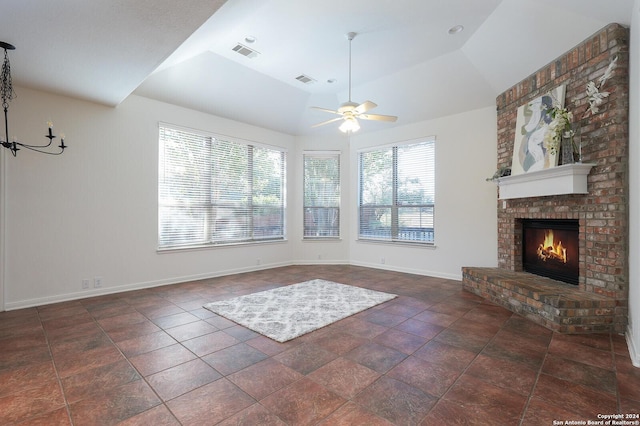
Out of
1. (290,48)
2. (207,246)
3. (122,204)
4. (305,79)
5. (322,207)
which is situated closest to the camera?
(290,48)

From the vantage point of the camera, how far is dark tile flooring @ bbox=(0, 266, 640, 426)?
181 centimetres

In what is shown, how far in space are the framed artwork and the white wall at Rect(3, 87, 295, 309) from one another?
5193 millimetres

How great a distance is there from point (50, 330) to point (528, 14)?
6193 millimetres

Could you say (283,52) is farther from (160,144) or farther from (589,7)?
(589,7)

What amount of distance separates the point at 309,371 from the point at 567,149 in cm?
361

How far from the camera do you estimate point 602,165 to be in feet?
10.3

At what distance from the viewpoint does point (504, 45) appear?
389 cm

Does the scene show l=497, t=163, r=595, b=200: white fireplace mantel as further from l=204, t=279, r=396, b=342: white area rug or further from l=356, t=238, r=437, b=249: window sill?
l=204, t=279, r=396, b=342: white area rug

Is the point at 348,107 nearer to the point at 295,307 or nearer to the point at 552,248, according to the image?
the point at 295,307

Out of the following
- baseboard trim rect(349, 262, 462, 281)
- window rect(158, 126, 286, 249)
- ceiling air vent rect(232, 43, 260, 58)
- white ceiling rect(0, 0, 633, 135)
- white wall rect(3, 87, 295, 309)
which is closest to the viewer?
white ceiling rect(0, 0, 633, 135)

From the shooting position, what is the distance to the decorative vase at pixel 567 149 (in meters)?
3.34

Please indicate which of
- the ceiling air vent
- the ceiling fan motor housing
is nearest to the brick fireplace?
the ceiling fan motor housing

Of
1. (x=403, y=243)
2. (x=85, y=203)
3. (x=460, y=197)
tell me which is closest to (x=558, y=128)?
(x=460, y=197)

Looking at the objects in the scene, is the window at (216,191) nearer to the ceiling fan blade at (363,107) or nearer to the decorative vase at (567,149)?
the ceiling fan blade at (363,107)
